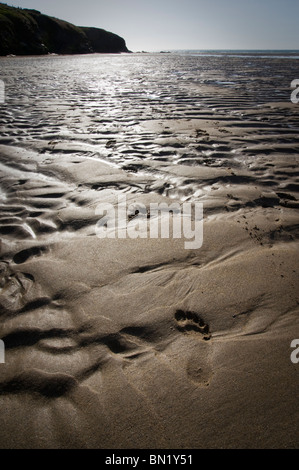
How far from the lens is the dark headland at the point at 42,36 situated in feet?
108

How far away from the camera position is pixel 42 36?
146 feet

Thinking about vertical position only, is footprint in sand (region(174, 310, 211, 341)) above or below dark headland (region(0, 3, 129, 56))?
below

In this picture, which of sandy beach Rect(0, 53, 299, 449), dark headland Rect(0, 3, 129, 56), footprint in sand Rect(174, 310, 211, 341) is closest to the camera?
sandy beach Rect(0, 53, 299, 449)

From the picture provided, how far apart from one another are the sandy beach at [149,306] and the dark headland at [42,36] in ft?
124

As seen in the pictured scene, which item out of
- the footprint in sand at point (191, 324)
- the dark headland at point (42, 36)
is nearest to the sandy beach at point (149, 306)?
the footprint in sand at point (191, 324)

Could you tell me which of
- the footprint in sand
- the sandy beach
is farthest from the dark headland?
the footprint in sand

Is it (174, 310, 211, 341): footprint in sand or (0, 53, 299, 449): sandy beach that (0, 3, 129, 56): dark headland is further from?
(174, 310, 211, 341): footprint in sand

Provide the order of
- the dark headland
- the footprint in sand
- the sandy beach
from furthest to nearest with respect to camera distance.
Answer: the dark headland → the footprint in sand → the sandy beach

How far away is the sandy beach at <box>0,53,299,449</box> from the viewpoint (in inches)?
47.4

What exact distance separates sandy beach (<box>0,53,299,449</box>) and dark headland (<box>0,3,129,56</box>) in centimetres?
3784

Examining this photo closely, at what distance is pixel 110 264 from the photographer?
2.02 m

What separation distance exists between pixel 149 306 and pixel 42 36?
58470 mm

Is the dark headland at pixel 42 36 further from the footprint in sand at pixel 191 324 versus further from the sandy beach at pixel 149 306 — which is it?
the footprint in sand at pixel 191 324

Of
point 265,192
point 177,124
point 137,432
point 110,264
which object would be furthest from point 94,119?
point 137,432
